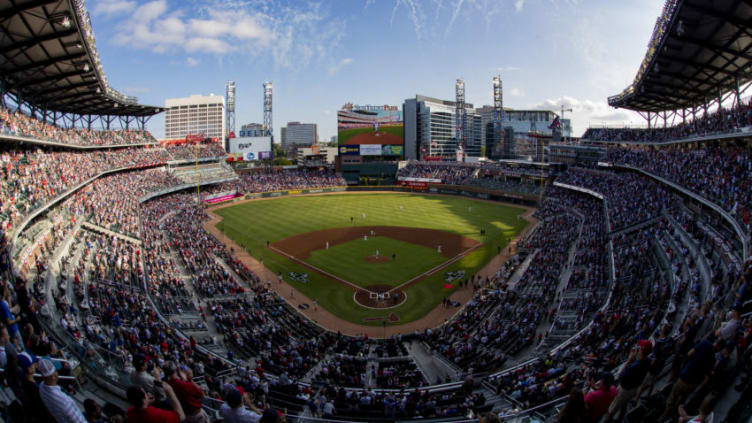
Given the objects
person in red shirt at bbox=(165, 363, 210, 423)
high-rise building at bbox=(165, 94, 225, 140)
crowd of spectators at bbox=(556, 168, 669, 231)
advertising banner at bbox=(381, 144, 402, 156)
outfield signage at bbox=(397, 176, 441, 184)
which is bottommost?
person in red shirt at bbox=(165, 363, 210, 423)

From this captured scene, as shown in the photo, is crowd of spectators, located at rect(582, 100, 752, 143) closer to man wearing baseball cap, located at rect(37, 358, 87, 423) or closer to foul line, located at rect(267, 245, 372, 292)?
foul line, located at rect(267, 245, 372, 292)

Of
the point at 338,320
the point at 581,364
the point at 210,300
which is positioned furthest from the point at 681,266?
the point at 210,300

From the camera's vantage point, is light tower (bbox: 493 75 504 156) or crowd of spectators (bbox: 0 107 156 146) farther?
light tower (bbox: 493 75 504 156)

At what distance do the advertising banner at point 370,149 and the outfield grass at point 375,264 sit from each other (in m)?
49.8

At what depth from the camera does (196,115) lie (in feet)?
588

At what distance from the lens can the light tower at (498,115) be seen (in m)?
108

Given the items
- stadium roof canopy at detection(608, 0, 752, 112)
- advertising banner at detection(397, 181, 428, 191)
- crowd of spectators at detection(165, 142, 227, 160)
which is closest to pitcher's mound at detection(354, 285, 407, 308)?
stadium roof canopy at detection(608, 0, 752, 112)

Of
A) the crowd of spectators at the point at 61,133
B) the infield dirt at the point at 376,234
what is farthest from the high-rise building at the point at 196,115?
the infield dirt at the point at 376,234

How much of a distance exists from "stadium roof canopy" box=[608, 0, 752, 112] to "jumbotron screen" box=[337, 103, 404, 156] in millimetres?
48898

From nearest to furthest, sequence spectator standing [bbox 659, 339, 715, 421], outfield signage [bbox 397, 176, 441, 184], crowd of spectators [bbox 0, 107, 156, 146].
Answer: spectator standing [bbox 659, 339, 715, 421] → crowd of spectators [bbox 0, 107, 156, 146] → outfield signage [bbox 397, 176, 441, 184]

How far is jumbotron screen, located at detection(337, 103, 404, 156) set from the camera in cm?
8988

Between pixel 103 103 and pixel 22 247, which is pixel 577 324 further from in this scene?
pixel 103 103

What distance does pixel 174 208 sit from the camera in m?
53.3

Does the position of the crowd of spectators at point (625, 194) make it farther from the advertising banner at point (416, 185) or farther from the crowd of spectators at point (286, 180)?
the crowd of spectators at point (286, 180)
